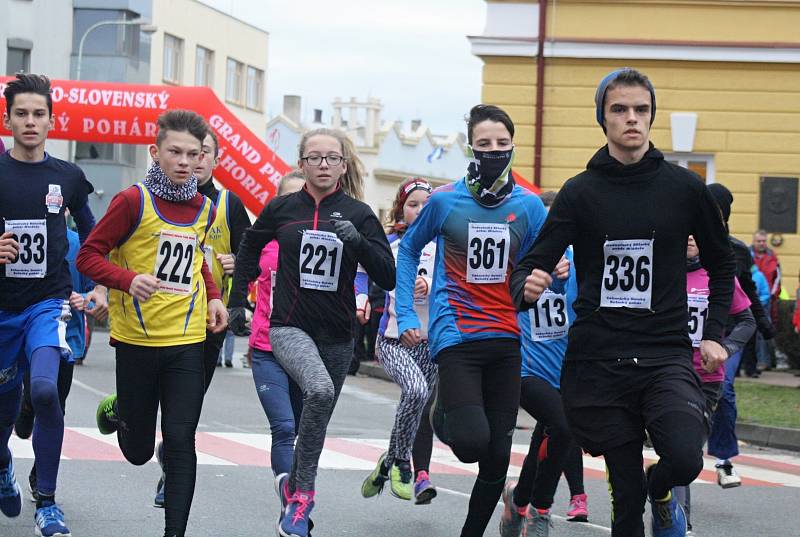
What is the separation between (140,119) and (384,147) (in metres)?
72.3

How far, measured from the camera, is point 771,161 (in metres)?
21.9

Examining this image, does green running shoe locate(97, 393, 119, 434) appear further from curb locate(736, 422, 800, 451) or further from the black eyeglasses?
curb locate(736, 422, 800, 451)

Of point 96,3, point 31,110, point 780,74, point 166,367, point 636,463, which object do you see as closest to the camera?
point 636,463

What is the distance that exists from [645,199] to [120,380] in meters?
2.58

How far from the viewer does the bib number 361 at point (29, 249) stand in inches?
289

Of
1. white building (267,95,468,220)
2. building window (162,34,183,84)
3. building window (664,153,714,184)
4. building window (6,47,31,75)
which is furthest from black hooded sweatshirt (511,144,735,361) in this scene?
white building (267,95,468,220)

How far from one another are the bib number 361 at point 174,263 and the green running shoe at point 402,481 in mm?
2256

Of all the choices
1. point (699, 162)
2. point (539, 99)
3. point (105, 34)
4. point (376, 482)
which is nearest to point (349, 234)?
point (376, 482)

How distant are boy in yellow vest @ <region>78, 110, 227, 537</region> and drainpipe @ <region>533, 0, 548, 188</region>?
1518 cm

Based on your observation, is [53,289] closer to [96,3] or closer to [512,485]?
[512,485]

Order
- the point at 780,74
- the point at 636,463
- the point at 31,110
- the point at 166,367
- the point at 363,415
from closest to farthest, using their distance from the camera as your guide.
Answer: the point at 636,463
the point at 166,367
the point at 31,110
the point at 363,415
the point at 780,74

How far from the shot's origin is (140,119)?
2202 cm

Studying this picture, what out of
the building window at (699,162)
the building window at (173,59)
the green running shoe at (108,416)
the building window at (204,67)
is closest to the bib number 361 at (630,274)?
the green running shoe at (108,416)

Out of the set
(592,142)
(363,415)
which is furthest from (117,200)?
(592,142)
